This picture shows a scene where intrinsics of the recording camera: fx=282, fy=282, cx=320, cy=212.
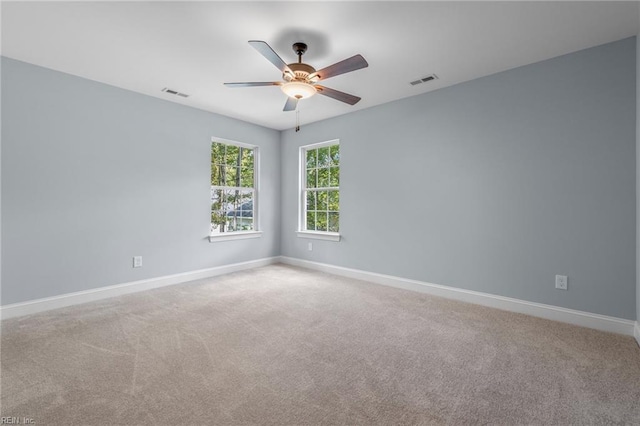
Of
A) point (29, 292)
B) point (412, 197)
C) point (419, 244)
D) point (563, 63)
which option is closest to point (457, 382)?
point (419, 244)

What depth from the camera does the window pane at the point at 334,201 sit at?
4.78 metres

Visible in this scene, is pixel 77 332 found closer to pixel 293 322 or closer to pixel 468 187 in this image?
pixel 293 322

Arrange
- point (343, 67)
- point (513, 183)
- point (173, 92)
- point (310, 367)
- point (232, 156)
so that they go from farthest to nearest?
point (232, 156) → point (173, 92) → point (513, 183) → point (343, 67) → point (310, 367)

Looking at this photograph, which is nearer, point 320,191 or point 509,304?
point 509,304

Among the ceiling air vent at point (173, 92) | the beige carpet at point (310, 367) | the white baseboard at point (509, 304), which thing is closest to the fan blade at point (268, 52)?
the ceiling air vent at point (173, 92)

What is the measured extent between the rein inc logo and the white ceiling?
270cm

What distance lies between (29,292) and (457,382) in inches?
161

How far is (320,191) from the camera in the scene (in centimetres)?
511

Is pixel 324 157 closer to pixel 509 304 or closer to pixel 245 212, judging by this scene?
pixel 245 212

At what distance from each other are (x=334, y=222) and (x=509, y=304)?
2.69m

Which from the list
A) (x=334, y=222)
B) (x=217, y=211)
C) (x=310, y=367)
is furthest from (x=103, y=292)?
(x=334, y=222)

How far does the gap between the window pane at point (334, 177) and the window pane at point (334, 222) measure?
1.70 ft

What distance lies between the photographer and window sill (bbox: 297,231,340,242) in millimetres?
4719

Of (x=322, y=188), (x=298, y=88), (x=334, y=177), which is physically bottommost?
(x=322, y=188)
